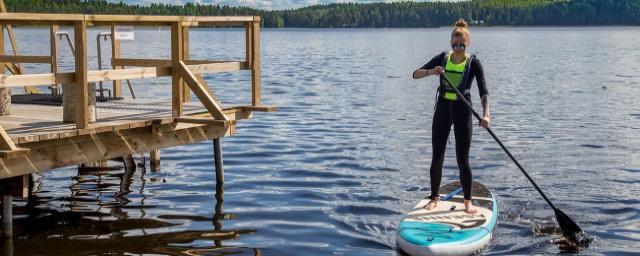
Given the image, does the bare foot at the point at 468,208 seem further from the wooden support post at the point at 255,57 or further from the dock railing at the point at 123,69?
the wooden support post at the point at 255,57

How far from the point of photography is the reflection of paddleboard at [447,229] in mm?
9383

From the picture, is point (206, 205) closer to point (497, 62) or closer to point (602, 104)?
point (602, 104)

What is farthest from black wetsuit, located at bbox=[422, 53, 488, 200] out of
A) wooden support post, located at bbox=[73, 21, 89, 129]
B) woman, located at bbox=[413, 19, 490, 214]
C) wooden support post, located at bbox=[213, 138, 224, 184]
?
wooden support post, located at bbox=[213, 138, 224, 184]

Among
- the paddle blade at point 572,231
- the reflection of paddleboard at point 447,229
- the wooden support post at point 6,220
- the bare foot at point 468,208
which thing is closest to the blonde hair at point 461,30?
the bare foot at point 468,208

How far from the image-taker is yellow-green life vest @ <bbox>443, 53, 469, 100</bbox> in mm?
9867

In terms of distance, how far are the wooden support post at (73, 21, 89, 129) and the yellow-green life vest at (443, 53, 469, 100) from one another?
3885 millimetres

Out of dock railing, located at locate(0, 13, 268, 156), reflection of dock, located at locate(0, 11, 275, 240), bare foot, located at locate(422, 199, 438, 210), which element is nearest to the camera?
dock railing, located at locate(0, 13, 268, 156)

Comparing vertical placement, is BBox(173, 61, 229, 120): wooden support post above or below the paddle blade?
above

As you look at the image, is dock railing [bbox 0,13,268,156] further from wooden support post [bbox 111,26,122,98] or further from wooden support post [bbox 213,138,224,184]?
wooden support post [bbox 213,138,224,184]

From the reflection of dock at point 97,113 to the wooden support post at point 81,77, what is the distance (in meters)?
0.01

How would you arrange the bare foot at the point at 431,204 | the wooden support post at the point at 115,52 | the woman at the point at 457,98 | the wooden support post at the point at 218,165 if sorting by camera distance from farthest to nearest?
the wooden support post at the point at 218,165
the wooden support post at the point at 115,52
the bare foot at the point at 431,204
the woman at the point at 457,98

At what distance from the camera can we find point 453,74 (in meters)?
9.92

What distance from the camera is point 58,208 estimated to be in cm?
1196

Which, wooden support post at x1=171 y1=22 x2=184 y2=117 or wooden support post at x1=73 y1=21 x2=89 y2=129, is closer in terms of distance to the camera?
wooden support post at x1=73 y1=21 x2=89 y2=129
